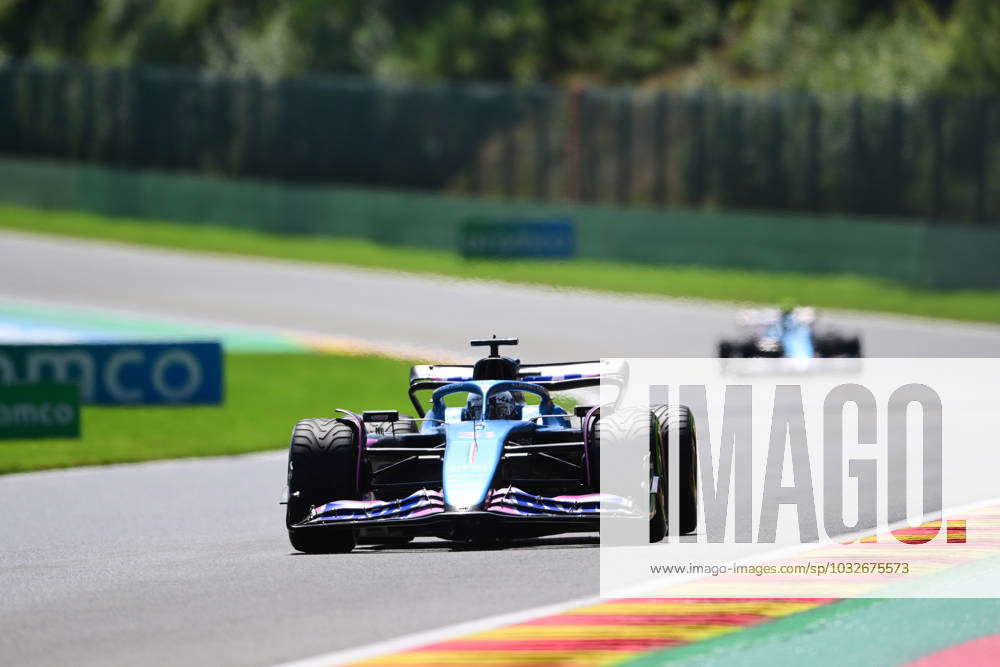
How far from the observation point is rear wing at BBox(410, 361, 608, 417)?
14.0m

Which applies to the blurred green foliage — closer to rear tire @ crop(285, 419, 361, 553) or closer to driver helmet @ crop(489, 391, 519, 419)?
driver helmet @ crop(489, 391, 519, 419)

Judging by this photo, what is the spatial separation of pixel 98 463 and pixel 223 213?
27077 mm

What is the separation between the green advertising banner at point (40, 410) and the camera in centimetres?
2020

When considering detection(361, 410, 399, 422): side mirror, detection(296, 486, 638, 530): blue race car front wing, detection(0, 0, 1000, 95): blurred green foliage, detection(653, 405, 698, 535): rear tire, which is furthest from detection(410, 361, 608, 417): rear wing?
detection(0, 0, 1000, 95): blurred green foliage

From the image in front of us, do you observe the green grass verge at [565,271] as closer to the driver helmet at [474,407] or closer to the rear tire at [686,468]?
the driver helmet at [474,407]

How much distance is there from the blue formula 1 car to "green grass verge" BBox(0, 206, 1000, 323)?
2317 centimetres

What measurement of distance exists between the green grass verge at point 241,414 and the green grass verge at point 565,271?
34.3 ft

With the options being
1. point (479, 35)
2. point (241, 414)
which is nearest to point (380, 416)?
point (241, 414)

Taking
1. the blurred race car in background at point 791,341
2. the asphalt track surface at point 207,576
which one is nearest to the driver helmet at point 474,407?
the asphalt track surface at point 207,576

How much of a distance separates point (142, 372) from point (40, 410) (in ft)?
10.9

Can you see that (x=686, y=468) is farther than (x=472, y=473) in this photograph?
Yes

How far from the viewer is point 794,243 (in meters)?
39.8

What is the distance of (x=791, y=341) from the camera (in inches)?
1016

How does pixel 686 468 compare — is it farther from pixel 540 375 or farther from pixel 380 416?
pixel 380 416
